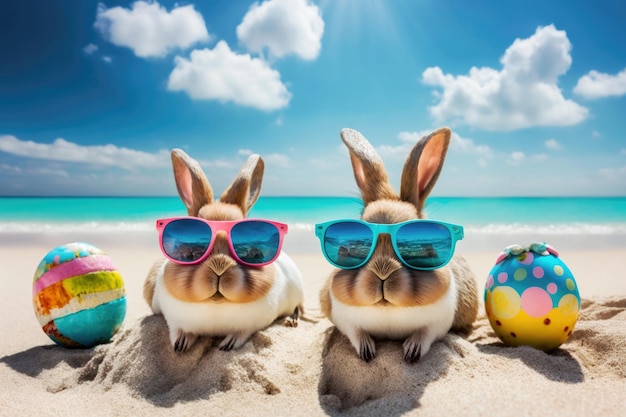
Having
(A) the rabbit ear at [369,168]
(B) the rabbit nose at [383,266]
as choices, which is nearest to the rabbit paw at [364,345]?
(B) the rabbit nose at [383,266]

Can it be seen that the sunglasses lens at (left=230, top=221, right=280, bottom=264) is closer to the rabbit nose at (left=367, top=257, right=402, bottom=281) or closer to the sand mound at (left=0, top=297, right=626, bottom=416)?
the sand mound at (left=0, top=297, right=626, bottom=416)

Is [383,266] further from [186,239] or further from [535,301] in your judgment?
[186,239]

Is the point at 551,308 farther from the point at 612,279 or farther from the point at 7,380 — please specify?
the point at 612,279

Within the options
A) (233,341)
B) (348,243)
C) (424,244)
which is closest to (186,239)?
(233,341)

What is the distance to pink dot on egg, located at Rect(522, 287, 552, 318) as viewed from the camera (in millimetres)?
2936

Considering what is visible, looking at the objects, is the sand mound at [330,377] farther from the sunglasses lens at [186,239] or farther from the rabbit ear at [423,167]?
the rabbit ear at [423,167]

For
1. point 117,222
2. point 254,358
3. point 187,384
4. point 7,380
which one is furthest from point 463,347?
point 117,222

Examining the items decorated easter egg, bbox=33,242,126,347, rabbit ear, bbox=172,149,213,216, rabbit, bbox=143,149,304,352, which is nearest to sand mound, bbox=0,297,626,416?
rabbit, bbox=143,149,304,352

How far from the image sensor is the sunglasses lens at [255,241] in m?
3.03

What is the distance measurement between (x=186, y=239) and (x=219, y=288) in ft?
1.32

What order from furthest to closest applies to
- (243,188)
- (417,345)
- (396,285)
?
(243,188), (417,345), (396,285)

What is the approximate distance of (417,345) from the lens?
268 cm

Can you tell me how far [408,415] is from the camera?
Result: 2201 mm

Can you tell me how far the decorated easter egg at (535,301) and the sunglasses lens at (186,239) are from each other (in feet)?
6.23
